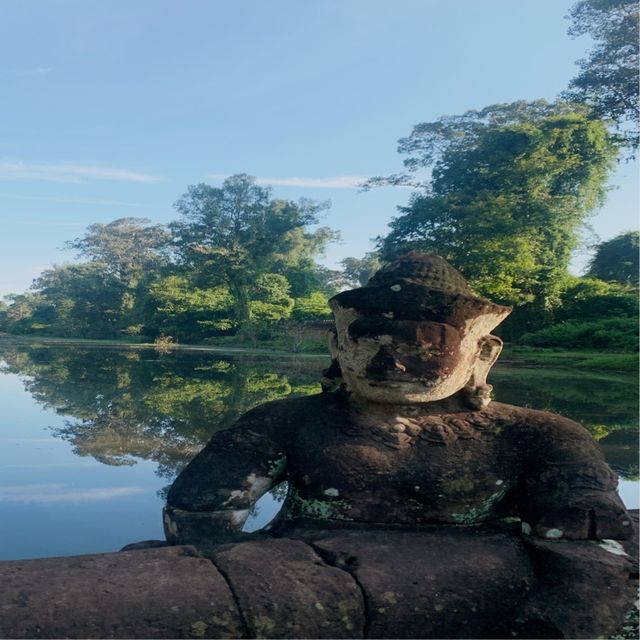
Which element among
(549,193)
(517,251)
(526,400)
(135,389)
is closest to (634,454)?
(526,400)

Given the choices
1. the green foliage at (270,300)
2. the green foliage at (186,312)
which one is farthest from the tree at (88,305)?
the green foliage at (270,300)

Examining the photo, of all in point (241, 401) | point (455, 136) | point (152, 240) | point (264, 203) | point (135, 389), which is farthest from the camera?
point (152, 240)

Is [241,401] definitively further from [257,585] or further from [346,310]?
[257,585]

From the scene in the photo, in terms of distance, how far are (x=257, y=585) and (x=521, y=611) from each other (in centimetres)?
71

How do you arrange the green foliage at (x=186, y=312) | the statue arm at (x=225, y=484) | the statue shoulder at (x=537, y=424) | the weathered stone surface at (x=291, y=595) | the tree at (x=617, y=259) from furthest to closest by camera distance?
the green foliage at (x=186, y=312)
the tree at (x=617, y=259)
the statue shoulder at (x=537, y=424)
the statue arm at (x=225, y=484)
the weathered stone surface at (x=291, y=595)

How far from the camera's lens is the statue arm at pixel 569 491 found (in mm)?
1879

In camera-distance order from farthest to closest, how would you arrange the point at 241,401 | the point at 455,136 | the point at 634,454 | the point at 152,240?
the point at 152,240, the point at 455,136, the point at 241,401, the point at 634,454

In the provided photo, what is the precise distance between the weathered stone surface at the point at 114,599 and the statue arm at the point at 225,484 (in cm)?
31

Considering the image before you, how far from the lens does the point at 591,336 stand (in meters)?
19.6

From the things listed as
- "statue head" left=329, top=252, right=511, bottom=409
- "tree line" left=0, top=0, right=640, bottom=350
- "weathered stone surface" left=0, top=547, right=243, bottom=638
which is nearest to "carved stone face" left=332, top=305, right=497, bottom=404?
"statue head" left=329, top=252, right=511, bottom=409

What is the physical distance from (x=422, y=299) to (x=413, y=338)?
145 mm

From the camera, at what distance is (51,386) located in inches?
369

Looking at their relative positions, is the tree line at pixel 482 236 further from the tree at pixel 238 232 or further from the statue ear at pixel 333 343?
the statue ear at pixel 333 343

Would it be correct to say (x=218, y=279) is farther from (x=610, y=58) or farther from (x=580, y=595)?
(x=580, y=595)
